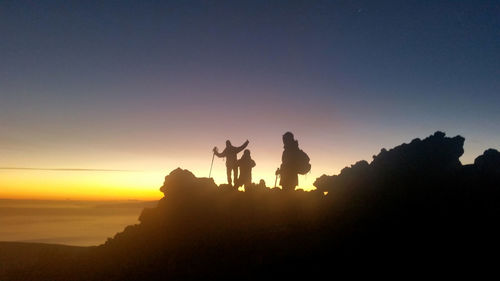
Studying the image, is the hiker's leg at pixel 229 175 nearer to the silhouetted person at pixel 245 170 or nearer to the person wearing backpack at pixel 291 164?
the silhouetted person at pixel 245 170

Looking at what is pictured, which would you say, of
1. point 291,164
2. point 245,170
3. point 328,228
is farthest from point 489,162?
point 245,170

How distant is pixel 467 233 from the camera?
637 inches

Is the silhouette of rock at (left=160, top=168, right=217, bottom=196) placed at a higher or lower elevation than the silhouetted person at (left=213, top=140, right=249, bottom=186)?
lower

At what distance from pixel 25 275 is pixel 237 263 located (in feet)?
51.5

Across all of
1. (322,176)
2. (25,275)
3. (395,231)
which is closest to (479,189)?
(395,231)

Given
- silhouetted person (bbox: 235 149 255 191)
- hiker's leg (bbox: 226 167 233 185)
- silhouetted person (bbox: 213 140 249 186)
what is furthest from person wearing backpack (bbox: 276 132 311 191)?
hiker's leg (bbox: 226 167 233 185)

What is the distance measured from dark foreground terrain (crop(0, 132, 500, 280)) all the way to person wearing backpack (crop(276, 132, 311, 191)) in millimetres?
1280

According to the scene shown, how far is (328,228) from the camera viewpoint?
17.9 metres

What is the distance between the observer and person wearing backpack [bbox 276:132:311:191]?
23.9 meters

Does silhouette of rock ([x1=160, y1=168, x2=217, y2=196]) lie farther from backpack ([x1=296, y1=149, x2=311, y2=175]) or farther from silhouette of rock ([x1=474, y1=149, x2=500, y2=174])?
silhouette of rock ([x1=474, y1=149, x2=500, y2=174])

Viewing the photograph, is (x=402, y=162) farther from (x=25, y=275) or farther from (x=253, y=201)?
(x=25, y=275)

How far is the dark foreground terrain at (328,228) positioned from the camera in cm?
1557

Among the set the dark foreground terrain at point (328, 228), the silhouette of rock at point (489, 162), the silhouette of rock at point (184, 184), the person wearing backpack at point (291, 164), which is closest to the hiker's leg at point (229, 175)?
the dark foreground terrain at point (328, 228)

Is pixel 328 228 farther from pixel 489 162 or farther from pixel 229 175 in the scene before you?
pixel 489 162
